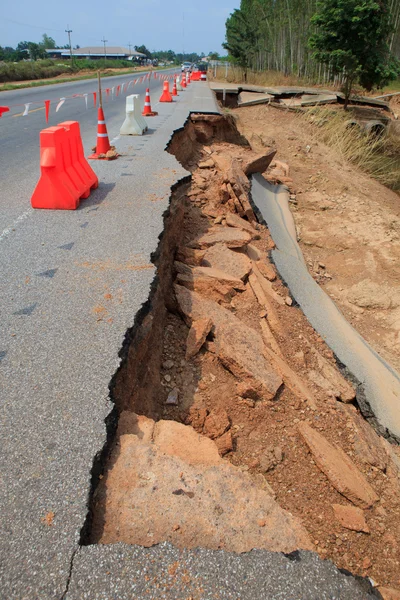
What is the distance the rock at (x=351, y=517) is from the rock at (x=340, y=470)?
123mm

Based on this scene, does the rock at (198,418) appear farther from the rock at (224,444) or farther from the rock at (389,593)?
the rock at (389,593)

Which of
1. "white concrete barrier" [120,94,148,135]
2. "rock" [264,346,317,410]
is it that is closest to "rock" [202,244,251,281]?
"rock" [264,346,317,410]

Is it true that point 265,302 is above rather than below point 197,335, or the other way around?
below

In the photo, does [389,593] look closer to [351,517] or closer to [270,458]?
[351,517]

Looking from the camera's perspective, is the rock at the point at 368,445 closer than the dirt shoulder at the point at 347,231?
Yes

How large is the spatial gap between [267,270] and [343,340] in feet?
4.56

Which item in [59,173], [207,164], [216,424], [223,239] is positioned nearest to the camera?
[216,424]

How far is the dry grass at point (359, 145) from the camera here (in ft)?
46.6

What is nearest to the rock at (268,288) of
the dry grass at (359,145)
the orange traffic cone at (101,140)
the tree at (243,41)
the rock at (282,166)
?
the orange traffic cone at (101,140)

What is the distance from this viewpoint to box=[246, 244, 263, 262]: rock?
6.30 metres

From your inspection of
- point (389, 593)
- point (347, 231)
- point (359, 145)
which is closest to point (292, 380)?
point (389, 593)

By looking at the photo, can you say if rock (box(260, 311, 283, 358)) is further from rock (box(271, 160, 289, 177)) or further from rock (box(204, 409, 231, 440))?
rock (box(271, 160, 289, 177))

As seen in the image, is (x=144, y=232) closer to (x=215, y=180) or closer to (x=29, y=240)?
(x=29, y=240)

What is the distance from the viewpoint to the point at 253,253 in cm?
641
